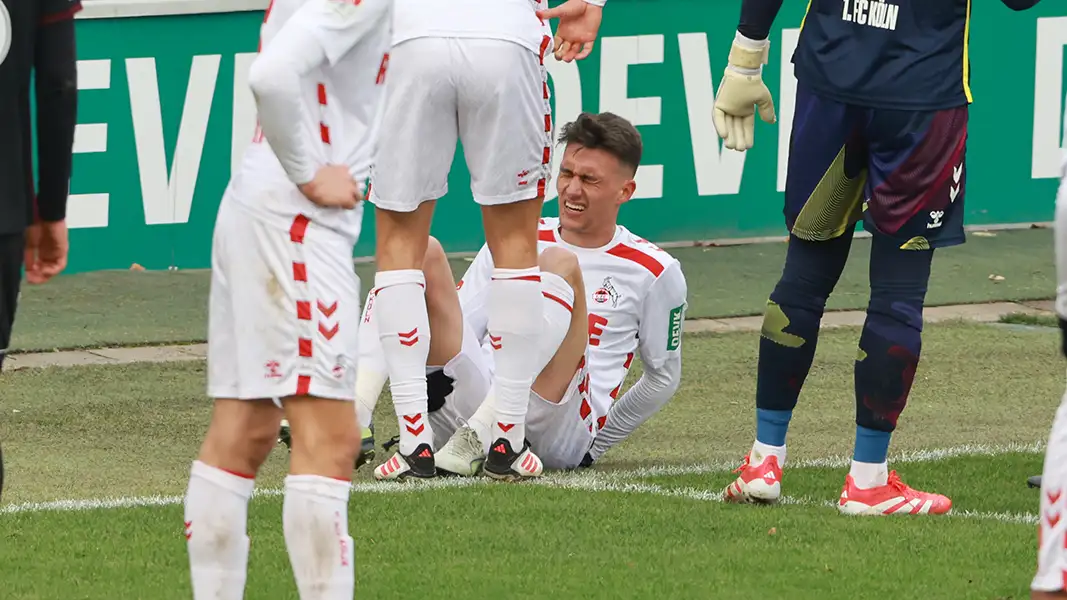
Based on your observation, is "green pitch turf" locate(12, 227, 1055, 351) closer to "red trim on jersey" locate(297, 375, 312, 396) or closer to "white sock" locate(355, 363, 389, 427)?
"white sock" locate(355, 363, 389, 427)

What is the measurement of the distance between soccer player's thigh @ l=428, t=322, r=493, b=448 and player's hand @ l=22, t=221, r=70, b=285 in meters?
2.10

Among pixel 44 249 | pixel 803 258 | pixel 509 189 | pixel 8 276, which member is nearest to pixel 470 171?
pixel 509 189

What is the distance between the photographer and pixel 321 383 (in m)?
3.71

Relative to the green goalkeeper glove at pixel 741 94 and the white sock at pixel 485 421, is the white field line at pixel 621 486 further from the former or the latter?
the green goalkeeper glove at pixel 741 94

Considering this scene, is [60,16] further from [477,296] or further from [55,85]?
[477,296]

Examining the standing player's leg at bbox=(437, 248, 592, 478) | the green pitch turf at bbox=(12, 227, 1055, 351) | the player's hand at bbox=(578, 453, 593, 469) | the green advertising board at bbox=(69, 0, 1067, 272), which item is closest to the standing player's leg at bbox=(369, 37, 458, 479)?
the standing player's leg at bbox=(437, 248, 592, 478)

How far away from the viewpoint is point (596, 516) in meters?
5.30

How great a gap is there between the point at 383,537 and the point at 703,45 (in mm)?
6504

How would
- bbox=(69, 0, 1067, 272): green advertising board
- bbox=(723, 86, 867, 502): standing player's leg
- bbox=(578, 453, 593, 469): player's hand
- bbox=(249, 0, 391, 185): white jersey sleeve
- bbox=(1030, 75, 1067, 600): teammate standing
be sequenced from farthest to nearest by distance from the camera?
1. bbox=(69, 0, 1067, 272): green advertising board
2. bbox=(578, 453, 593, 469): player's hand
3. bbox=(723, 86, 867, 502): standing player's leg
4. bbox=(249, 0, 391, 185): white jersey sleeve
5. bbox=(1030, 75, 1067, 600): teammate standing

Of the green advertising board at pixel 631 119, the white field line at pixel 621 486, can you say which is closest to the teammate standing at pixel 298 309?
the white field line at pixel 621 486

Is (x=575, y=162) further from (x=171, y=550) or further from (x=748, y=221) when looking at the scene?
(x=748, y=221)

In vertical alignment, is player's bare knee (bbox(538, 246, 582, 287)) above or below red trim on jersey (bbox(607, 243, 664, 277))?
above

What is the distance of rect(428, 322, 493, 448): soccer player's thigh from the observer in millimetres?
6078

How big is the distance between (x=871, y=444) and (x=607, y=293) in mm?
1272
